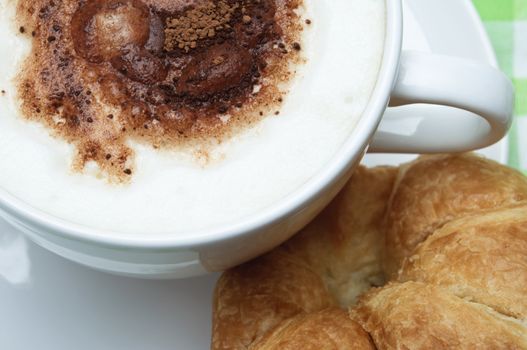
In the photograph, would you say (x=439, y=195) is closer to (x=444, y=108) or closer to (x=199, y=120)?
(x=444, y=108)

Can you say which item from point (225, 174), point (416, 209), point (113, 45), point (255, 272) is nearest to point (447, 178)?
point (416, 209)

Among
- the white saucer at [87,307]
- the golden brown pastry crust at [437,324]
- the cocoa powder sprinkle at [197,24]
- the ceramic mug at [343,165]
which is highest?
the cocoa powder sprinkle at [197,24]

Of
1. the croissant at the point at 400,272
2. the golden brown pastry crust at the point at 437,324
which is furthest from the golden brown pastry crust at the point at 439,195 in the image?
A: the golden brown pastry crust at the point at 437,324

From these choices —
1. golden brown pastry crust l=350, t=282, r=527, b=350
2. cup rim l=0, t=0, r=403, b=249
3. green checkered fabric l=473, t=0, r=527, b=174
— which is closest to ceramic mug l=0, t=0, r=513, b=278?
cup rim l=0, t=0, r=403, b=249

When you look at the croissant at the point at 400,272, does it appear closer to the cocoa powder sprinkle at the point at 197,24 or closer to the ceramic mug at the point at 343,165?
the ceramic mug at the point at 343,165

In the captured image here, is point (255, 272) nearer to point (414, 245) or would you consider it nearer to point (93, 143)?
point (414, 245)
